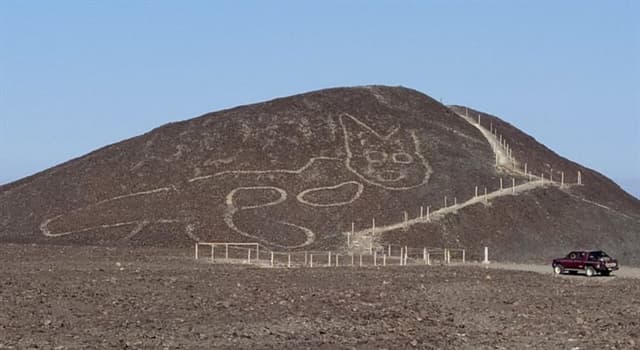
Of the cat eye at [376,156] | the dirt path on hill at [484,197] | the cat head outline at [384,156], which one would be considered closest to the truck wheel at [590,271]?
the dirt path on hill at [484,197]

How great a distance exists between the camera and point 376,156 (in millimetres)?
110438

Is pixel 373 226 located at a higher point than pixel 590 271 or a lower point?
higher

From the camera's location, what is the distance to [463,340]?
30.3 m

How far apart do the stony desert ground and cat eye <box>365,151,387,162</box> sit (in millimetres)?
55238

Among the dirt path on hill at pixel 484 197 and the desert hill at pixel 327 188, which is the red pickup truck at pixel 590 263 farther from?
the dirt path on hill at pixel 484 197

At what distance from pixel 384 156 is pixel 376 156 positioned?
82cm

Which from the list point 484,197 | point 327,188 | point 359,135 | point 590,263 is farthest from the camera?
point 359,135

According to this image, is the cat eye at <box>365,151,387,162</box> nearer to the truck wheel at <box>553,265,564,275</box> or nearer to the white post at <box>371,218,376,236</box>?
the white post at <box>371,218,376,236</box>

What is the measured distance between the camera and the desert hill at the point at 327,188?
91.2 meters

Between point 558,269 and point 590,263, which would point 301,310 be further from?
point 558,269

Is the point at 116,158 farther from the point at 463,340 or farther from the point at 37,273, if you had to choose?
the point at 463,340

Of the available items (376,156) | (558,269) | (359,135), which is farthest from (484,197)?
(558,269)

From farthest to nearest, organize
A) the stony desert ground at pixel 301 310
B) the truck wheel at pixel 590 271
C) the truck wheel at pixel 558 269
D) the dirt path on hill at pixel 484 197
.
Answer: the dirt path on hill at pixel 484 197, the truck wheel at pixel 558 269, the truck wheel at pixel 590 271, the stony desert ground at pixel 301 310

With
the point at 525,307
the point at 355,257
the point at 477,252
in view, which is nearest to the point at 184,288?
the point at 525,307
